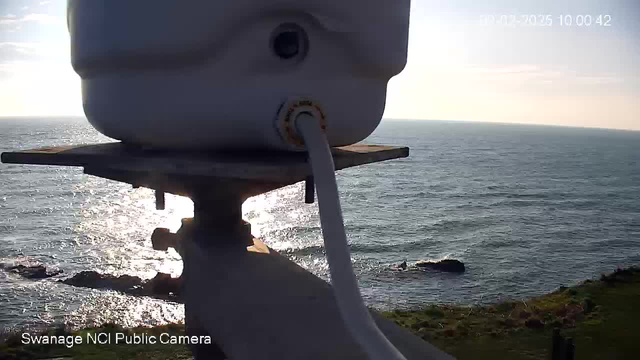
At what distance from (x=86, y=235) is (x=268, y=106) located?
141 feet

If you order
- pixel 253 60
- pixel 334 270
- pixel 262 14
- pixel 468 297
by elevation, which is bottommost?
pixel 468 297

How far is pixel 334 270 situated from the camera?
476 cm

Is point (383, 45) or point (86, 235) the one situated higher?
point (383, 45)

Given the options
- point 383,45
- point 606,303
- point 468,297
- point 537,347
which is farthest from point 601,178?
point 383,45

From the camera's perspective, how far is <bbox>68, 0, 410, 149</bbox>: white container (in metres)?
6.17

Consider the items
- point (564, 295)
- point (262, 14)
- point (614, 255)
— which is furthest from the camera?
point (614, 255)

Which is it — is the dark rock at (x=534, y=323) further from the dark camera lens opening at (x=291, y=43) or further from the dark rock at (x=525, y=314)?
the dark camera lens opening at (x=291, y=43)

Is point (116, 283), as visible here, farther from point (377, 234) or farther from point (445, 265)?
point (377, 234)

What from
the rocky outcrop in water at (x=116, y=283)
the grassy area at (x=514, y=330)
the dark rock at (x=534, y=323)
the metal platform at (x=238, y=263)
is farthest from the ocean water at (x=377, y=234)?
the metal platform at (x=238, y=263)

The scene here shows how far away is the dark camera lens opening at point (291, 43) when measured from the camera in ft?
21.0

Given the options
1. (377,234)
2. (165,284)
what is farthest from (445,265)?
(165,284)

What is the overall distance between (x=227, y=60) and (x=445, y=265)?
33.8m

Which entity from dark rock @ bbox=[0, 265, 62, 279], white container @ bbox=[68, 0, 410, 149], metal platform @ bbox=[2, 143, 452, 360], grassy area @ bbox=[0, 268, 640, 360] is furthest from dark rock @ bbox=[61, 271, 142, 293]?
white container @ bbox=[68, 0, 410, 149]

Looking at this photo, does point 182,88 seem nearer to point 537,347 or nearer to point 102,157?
point 102,157
